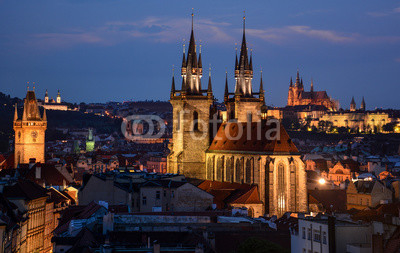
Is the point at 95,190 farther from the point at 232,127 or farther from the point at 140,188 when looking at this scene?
the point at 232,127

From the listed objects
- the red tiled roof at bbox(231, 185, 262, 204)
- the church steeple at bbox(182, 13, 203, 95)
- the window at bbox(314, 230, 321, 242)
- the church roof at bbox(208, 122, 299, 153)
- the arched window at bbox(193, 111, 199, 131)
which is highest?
the church steeple at bbox(182, 13, 203, 95)

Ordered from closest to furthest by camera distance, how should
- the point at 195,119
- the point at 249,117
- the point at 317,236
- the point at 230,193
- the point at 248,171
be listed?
the point at 317,236 → the point at 230,193 → the point at 248,171 → the point at 195,119 → the point at 249,117

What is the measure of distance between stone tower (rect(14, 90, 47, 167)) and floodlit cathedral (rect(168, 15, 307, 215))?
24.8 metres

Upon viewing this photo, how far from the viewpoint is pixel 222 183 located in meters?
86.3

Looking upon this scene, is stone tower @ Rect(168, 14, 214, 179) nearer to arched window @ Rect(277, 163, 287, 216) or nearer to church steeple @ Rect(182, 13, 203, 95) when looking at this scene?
church steeple @ Rect(182, 13, 203, 95)

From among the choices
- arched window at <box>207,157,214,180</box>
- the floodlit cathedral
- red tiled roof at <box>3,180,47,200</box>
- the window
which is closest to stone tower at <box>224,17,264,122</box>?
the floodlit cathedral

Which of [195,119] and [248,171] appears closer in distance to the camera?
[248,171]

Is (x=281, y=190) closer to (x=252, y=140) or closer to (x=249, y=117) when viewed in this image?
(x=252, y=140)

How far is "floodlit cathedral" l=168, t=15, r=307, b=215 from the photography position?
79562mm

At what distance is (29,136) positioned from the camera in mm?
113750

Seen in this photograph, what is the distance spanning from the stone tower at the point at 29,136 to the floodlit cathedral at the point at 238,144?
24809 millimetres

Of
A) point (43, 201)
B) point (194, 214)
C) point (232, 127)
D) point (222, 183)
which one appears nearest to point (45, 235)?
point (43, 201)

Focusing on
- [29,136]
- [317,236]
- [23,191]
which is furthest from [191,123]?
[317,236]

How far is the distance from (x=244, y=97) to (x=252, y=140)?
44.5 ft
